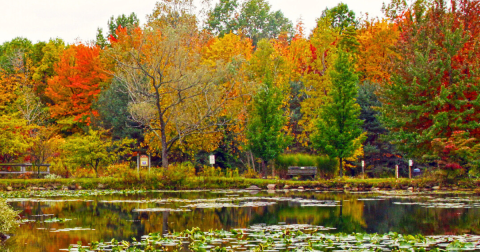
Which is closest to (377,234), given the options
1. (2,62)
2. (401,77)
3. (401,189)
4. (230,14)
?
(401,189)

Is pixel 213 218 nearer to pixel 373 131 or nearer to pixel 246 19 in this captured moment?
pixel 373 131

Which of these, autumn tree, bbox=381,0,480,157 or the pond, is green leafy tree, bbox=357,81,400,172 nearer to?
autumn tree, bbox=381,0,480,157

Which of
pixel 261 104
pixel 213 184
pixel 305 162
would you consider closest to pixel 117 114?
pixel 261 104

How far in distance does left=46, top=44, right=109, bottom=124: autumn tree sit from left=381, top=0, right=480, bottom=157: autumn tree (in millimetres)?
28765

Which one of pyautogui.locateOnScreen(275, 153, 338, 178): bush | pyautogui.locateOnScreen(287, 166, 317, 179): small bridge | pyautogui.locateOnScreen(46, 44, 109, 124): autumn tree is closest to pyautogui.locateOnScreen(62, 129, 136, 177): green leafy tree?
pyautogui.locateOnScreen(275, 153, 338, 178): bush

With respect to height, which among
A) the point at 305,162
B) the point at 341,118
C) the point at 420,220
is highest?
the point at 341,118

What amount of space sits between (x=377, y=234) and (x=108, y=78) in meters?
41.9

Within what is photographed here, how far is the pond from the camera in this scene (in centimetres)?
1269

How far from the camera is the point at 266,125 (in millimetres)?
37094

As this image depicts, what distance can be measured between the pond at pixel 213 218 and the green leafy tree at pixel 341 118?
13.2 m

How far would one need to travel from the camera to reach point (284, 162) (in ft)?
126

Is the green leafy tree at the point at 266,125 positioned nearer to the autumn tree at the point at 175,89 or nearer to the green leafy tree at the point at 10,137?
Answer: the autumn tree at the point at 175,89

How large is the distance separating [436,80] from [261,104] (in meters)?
12.0

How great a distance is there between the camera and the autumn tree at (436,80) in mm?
28984
